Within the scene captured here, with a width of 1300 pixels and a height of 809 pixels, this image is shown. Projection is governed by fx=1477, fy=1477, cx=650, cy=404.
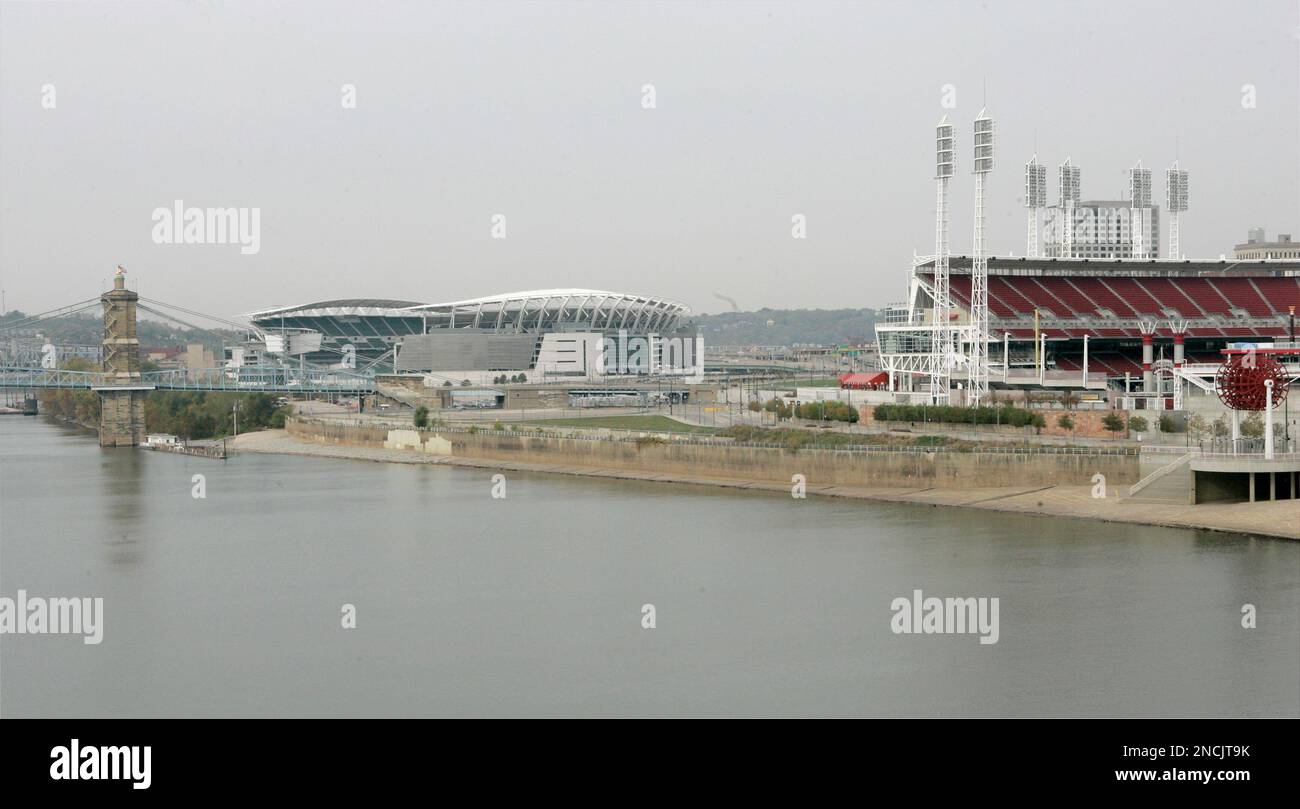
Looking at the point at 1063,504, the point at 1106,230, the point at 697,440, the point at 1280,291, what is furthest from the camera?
the point at 1106,230

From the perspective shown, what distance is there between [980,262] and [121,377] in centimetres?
3195

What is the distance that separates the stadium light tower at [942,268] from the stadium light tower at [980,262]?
0.75 m

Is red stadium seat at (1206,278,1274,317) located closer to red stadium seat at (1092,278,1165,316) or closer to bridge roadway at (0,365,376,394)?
red stadium seat at (1092,278,1165,316)

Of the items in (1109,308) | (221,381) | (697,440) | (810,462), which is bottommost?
(810,462)

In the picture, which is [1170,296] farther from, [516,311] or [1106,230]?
[1106,230]

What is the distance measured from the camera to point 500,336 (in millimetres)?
72500

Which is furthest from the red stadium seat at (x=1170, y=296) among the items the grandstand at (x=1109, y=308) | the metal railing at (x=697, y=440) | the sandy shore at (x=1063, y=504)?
the sandy shore at (x=1063, y=504)

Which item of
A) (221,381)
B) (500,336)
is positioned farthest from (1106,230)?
(221,381)

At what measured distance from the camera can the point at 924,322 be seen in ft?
147

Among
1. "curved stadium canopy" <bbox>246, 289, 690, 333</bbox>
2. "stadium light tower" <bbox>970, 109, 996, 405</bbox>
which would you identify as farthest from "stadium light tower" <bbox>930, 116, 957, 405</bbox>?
"curved stadium canopy" <bbox>246, 289, 690, 333</bbox>

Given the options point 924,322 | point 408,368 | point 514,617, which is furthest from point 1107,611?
point 408,368

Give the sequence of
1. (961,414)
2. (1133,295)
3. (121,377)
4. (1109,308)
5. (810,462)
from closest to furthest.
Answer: (810,462)
(961,414)
(1109,308)
(1133,295)
(121,377)

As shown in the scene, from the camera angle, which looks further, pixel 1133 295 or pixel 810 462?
pixel 1133 295
